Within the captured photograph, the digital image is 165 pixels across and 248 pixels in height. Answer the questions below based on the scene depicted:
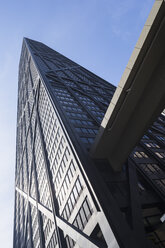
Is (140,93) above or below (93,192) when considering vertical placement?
above

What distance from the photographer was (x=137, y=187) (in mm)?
22812

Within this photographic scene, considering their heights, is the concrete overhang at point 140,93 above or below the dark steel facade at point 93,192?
above

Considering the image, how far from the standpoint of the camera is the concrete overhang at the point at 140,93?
14.1 meters

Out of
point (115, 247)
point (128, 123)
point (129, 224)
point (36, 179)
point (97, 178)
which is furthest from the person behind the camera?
point (36, 179)

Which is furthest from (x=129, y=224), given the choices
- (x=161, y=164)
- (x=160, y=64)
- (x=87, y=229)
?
(x=160, y=64)

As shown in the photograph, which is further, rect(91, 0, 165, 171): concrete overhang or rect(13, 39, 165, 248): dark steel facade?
rect(13, 39, 165, 248): dark steel facade

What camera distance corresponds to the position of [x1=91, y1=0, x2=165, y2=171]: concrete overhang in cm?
1410

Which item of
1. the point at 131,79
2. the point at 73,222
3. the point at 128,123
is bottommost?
the point at 73,222

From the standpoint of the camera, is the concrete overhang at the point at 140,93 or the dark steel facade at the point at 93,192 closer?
the concrete overhang at the point at 140,93

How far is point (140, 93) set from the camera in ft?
57.0

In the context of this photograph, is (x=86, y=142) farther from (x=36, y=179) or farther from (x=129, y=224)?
(x=36, y=179)

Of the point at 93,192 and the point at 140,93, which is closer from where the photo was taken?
the point at 140,93

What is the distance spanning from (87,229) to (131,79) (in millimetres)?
16994

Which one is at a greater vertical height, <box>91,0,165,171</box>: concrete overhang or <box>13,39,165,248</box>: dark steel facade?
<box>91,0,165,171</box>: concrete overhang
